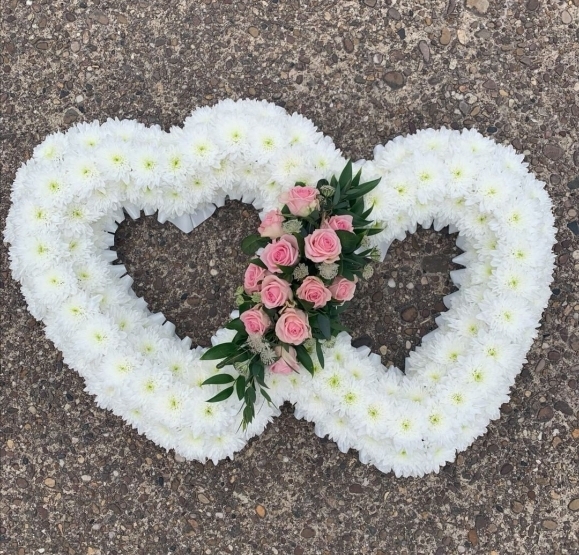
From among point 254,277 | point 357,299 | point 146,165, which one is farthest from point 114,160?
point 357,299

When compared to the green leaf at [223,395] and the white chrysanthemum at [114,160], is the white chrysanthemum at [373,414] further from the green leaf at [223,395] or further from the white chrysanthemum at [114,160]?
the white chrysanthemum at [114,160]

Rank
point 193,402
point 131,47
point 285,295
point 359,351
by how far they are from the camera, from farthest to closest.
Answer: point 131,47 < point 359,351 < point 193,402 < point 285,295

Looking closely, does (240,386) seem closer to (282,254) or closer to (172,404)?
(172,404)

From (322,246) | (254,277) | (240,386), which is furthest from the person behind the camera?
(240,386)

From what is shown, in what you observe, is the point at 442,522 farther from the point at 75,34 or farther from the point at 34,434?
the point at 75,34

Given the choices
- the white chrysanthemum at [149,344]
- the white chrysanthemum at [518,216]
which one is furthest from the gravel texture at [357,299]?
the white chrysanthemum at [518,216]

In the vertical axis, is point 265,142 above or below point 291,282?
above

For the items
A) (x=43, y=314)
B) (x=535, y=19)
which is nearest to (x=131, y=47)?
(x=43, y=314)
